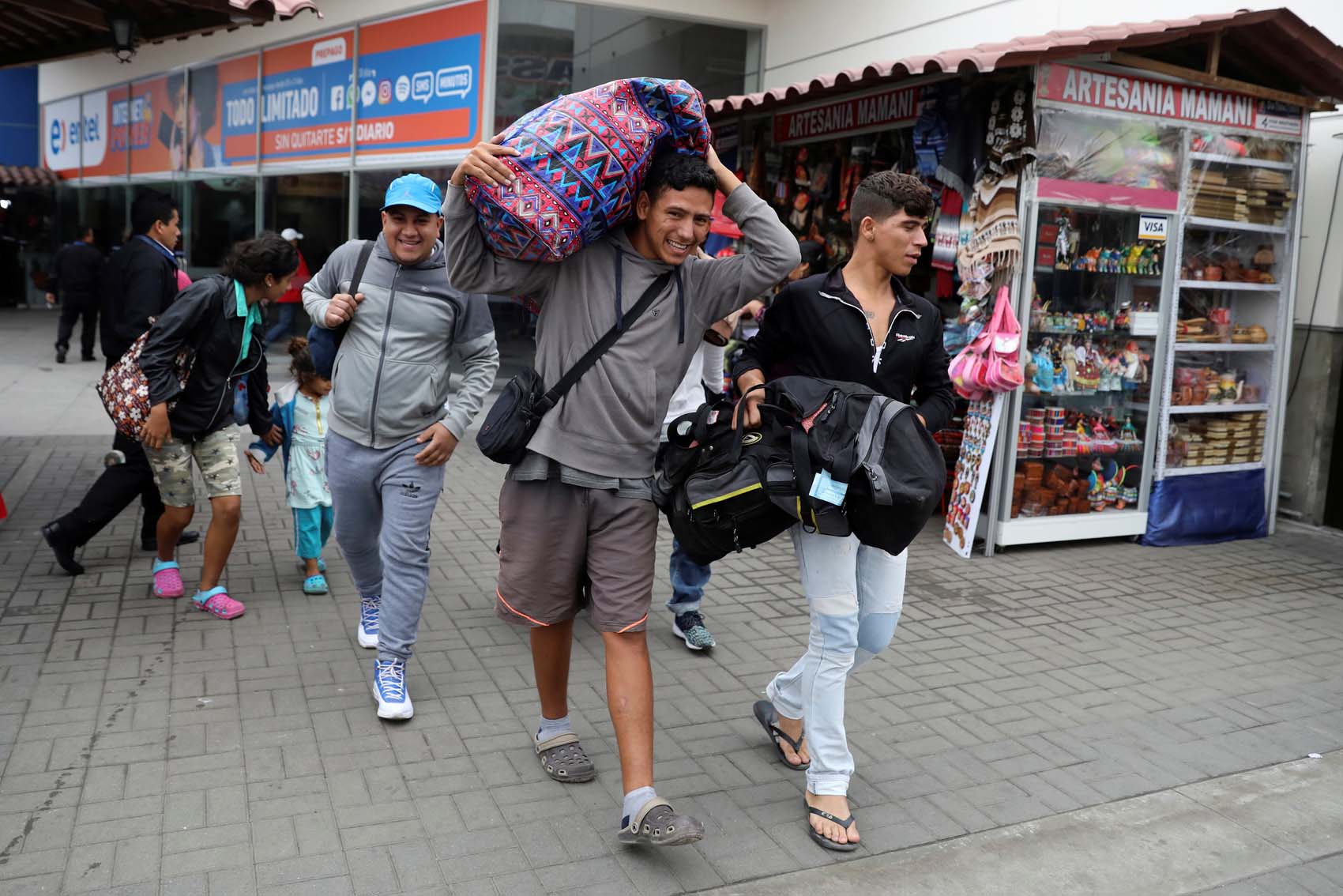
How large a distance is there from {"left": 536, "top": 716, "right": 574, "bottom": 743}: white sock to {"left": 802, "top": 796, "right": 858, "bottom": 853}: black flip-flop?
0.85 metres

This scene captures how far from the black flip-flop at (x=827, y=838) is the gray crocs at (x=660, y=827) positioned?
0.45 m

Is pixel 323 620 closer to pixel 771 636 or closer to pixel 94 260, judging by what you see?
pixel 771 636

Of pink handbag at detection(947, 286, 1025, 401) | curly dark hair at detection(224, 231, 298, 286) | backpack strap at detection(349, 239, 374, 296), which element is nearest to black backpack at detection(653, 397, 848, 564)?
backpack strap at detection(349, 239, 374, 296)

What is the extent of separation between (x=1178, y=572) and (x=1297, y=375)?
2.37m

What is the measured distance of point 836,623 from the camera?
332 cm

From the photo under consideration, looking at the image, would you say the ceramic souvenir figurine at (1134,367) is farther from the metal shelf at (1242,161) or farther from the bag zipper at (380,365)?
the bag zipper at (380,365)

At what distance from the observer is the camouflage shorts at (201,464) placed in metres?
5.00

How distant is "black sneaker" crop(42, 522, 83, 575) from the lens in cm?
541

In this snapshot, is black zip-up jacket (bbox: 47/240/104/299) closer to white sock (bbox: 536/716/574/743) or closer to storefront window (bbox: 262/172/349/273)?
storefront window (bbox: 262/172/349/273)

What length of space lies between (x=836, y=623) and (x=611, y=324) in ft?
3.60

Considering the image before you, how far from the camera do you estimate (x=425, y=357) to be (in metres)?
4.20

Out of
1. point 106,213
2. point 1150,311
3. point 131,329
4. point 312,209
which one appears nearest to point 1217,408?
point 1150,311

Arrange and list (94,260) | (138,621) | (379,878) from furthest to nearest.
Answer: (94,260) < (138,621) < (379,878)

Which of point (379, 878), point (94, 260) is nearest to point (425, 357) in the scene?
point (379, 878)
